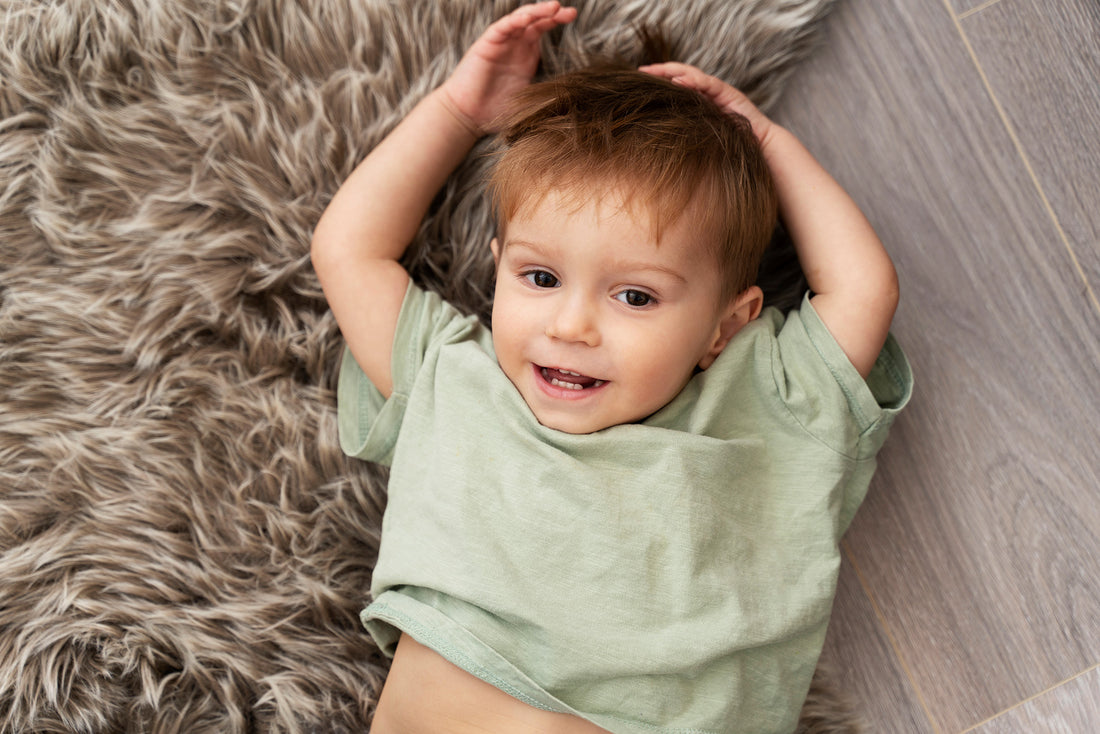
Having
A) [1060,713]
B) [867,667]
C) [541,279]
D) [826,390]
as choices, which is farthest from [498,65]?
[1060,713]

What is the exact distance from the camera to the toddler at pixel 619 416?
941mm

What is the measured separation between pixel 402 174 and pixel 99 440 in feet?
1.69

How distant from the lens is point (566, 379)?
98cm

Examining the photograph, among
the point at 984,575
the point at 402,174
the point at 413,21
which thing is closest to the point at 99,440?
the point at 402,174

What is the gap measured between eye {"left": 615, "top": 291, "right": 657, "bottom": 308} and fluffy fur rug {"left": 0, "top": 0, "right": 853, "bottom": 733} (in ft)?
0.94

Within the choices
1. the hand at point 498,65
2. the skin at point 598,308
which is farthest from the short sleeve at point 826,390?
the hand at point 498,65

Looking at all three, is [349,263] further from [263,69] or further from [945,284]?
[945,284]

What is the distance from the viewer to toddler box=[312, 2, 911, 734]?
0.94 meters

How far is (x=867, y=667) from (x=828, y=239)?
1.90ft

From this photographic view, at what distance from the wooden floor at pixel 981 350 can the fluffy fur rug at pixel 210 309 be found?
12 cm

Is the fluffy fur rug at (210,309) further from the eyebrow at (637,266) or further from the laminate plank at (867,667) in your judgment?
the eyebrow at (637,266)

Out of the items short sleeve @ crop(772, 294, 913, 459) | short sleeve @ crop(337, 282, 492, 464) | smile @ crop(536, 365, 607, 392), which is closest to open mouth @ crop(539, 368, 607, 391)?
smile @ crop(536, 365, 607, 392)

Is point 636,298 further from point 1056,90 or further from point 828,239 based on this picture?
point 1056,90

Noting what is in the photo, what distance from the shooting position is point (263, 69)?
3.77ft
